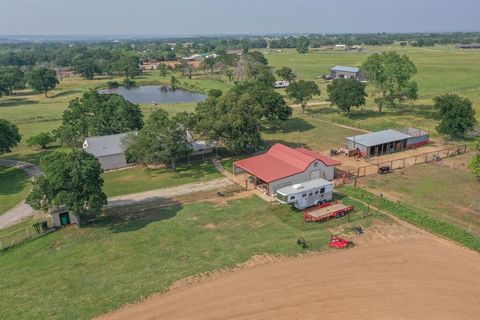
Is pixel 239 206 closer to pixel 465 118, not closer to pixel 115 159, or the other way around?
pixel 115 159

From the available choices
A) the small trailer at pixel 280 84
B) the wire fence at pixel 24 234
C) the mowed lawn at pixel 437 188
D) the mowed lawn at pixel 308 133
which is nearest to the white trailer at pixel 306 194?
the mowed lawn at pixel 437 188

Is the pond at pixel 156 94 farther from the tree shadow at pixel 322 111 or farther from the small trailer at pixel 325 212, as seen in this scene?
the small trailer at pixel 325 212

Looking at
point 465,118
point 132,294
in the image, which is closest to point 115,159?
point 132,294

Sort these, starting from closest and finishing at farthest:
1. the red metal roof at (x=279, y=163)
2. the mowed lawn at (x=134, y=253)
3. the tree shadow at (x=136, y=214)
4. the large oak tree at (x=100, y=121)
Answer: the mowed lawn at (x=134, y=253) < the tree shadow at (x=136, y=214) < the red metal roof at (x=279, y=163) < the large oak tree at (x=100, y=121)

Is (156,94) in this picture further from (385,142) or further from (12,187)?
(385,142)

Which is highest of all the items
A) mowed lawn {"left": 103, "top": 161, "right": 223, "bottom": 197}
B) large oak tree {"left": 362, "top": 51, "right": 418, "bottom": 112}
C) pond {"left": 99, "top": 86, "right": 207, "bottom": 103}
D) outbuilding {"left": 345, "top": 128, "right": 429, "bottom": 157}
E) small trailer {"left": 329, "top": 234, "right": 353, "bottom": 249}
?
large oak tree {"left": 362, "top": 51, "right": 418, "bottom": 112}

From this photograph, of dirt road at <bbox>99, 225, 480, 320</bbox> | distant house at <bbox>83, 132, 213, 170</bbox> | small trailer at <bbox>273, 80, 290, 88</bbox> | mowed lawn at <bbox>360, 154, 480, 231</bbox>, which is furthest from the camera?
small trailer at <bbox>273, 80, 290, 88</bbox>

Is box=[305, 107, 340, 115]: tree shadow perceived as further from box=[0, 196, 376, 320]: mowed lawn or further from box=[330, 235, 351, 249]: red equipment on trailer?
box=[330, 235, 351, 249]: red equipment on trailer

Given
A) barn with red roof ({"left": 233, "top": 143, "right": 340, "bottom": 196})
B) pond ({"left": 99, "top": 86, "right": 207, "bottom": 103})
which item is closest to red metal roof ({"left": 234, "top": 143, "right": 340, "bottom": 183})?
barn with red roof ({"left": 233, "top": 143, "right": 340, "bottom": 196})
